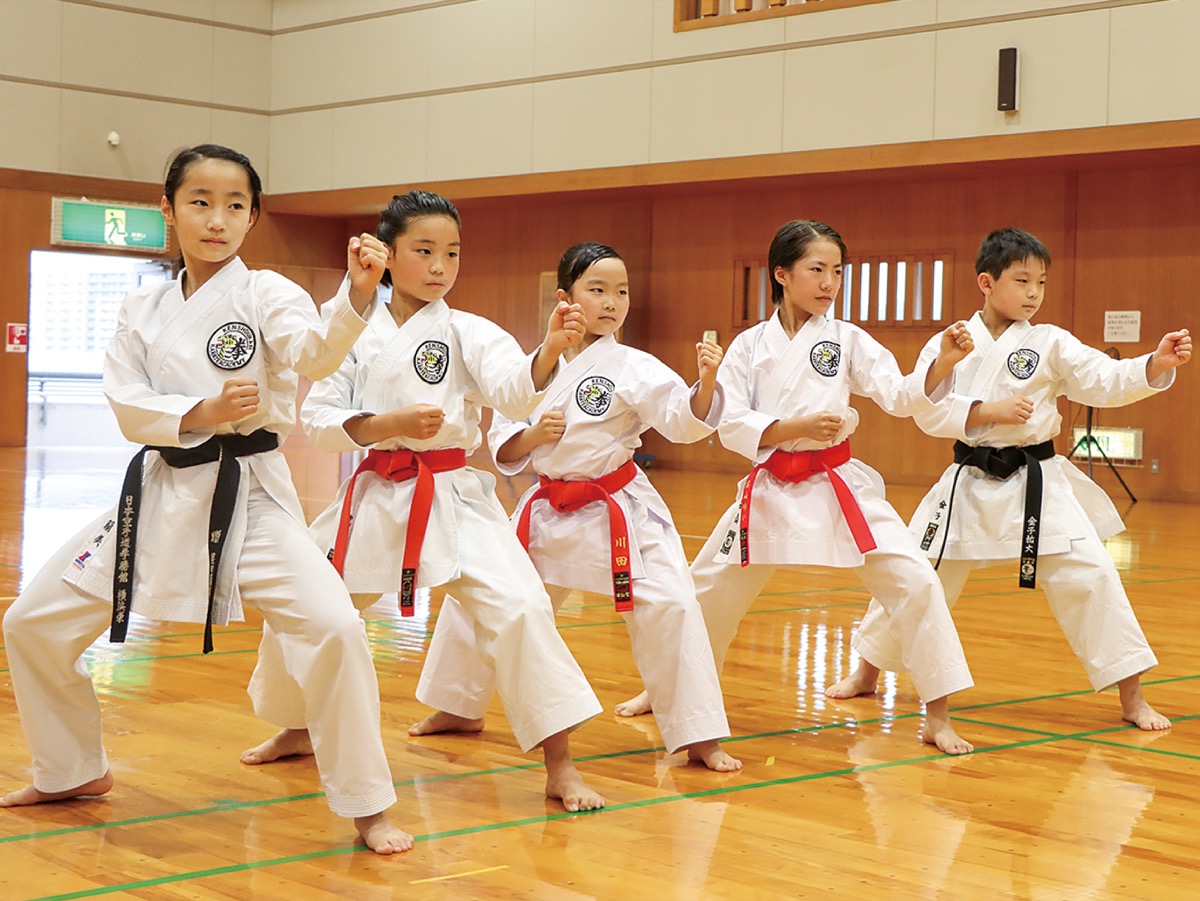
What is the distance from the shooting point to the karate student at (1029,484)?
3.78 meters

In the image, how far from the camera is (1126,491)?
11.3 meters

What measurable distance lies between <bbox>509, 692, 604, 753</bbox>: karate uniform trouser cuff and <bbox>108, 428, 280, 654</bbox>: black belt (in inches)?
25.1

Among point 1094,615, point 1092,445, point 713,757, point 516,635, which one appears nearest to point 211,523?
point 516,635

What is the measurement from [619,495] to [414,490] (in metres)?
0.53

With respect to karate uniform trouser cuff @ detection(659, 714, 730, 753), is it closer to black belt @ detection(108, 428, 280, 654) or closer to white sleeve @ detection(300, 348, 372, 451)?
white sleeve @ detection(300, 348, 372, 451)

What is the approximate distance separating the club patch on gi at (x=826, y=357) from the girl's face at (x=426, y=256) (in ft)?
3.18

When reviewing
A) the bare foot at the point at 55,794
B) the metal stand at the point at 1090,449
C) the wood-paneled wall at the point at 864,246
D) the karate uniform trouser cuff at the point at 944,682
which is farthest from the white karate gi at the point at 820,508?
the wood-paneled wall at the point at 864,246

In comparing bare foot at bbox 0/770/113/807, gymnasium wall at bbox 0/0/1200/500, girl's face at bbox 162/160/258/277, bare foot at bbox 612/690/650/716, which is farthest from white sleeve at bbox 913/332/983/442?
gymnasium wall at bbox 0/0/1200/500

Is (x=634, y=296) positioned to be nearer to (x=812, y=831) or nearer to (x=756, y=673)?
(x=756, y=673)

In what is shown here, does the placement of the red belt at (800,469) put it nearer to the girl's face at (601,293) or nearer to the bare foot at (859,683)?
the girl's face at (601,293)

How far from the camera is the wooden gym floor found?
2412 mm

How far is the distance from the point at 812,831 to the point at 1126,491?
30.5ft

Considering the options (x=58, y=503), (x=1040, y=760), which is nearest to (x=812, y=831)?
(x=1040, y=760)

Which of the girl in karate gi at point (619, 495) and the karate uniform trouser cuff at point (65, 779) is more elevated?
the girl in karate gi at point (619, 495)
